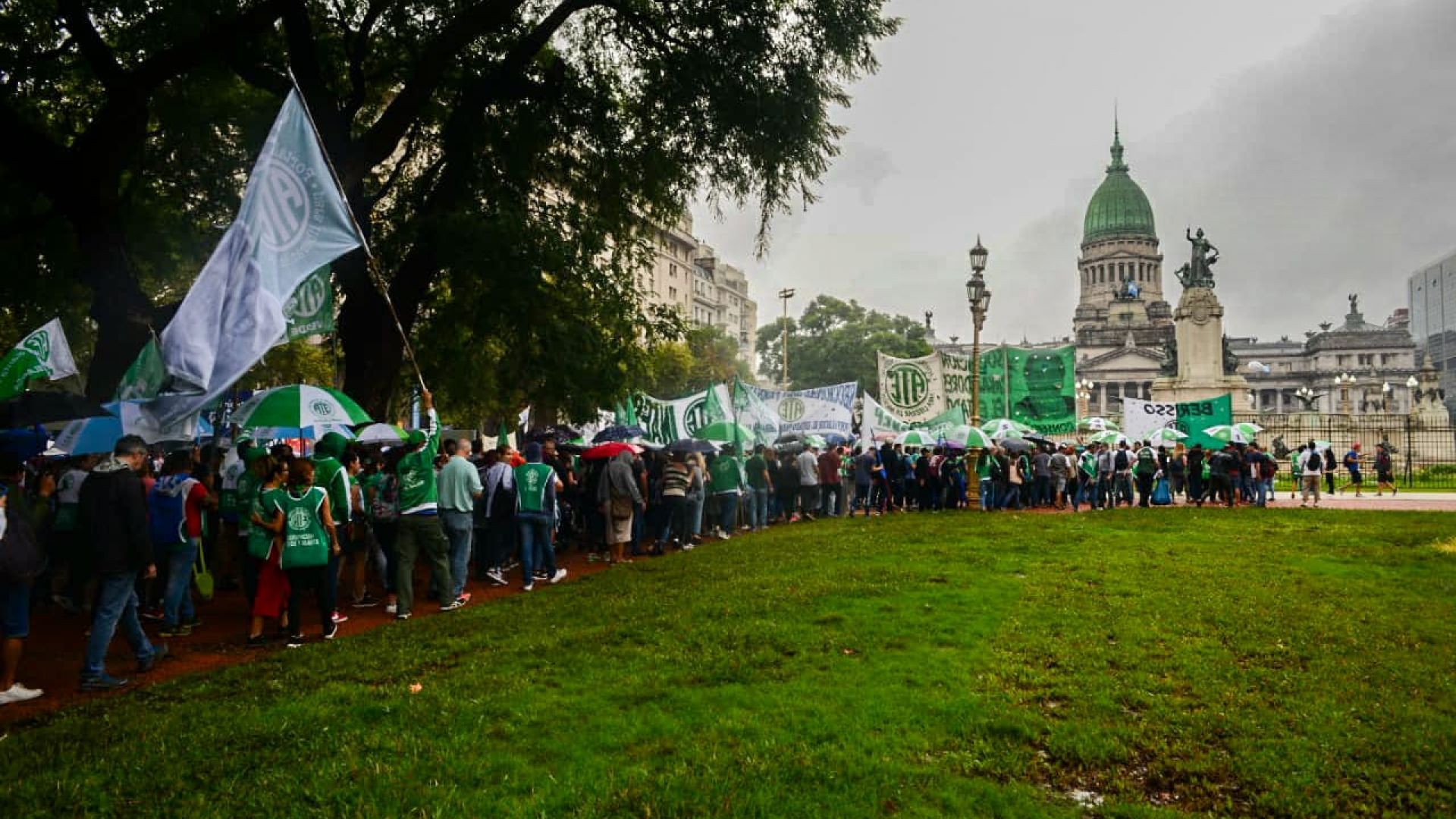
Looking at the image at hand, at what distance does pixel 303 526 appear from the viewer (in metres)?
8.28

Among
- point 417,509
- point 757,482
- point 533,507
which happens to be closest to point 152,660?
point 417,509

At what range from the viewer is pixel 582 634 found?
8.26 m

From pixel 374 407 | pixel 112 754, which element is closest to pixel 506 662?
pixel 112 754

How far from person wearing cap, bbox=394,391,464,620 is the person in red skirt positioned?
1159 millimetres

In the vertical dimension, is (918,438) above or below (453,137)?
below

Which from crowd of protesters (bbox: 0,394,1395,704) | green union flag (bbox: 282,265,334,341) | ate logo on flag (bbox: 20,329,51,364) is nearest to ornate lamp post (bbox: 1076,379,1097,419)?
crowd of protesters (bbox: 0,394,1395,704)

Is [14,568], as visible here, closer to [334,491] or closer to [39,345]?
[334,491]

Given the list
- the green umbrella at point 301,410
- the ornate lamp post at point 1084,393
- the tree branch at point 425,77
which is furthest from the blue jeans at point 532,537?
the ornate lamp post at point 1084,393

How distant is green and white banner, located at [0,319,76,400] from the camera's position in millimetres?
10633

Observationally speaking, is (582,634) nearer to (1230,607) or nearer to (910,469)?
(1230,607)

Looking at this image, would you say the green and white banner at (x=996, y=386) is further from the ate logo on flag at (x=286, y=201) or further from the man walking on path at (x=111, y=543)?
the man walking on path at (x=111, y=543)

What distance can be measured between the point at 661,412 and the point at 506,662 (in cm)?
1201

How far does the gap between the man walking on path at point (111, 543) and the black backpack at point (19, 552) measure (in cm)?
38

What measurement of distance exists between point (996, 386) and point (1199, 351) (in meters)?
33.3
